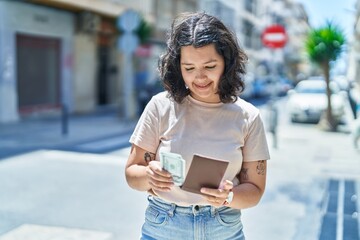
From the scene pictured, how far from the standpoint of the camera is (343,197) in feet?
20.9

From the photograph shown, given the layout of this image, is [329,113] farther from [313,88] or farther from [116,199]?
[116,199]

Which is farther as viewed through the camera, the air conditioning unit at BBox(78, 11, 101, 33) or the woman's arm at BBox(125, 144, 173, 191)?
the air conditioning unit at BBox(78, 11, 101, 33)

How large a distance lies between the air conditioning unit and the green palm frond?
806cm

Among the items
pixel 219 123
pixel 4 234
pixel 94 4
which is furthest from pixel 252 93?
pixel 219 123

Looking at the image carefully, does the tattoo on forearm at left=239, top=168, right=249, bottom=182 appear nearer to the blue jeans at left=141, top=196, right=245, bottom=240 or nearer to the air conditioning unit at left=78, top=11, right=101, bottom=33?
the blue jeans at left=141, top=196, right=245, bottom=240

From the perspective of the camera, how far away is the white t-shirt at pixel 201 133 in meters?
1.87

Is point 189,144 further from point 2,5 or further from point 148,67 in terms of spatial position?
point 148,67

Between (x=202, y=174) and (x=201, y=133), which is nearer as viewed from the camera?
(x=202, y=174)

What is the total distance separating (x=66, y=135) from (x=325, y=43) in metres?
7.49

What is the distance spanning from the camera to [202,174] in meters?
1.72

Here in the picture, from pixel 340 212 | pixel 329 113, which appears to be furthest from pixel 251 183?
pixel 329 113

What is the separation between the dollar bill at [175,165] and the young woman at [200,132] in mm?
116

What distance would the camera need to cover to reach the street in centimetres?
482

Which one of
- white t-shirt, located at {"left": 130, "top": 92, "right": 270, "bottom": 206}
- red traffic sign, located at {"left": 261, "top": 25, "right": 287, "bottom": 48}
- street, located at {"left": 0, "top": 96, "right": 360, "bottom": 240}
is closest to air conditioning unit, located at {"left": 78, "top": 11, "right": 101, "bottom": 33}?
red traffic sign, located at {"left": 261, "top": 25, "right": 287, "bottom": 48}
